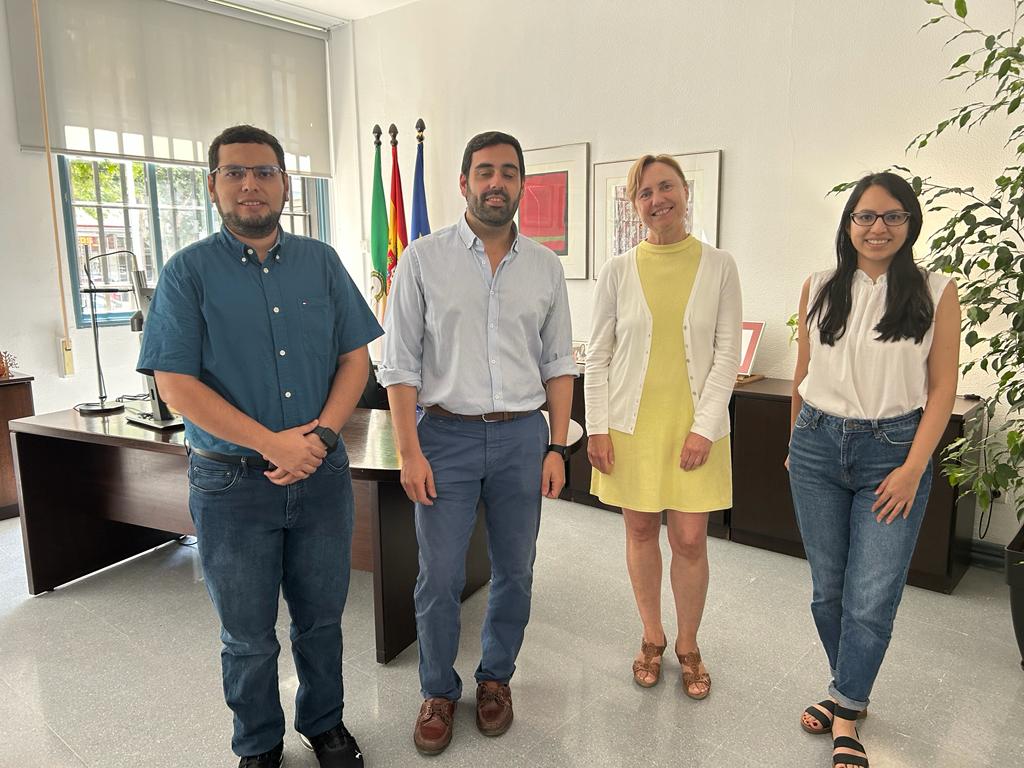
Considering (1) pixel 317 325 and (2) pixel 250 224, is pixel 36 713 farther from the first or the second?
(2) pixel 250 224

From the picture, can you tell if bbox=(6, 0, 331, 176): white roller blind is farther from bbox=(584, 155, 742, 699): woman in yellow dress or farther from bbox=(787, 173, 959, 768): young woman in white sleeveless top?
→ bbox=(787, 173, 959, 768): young woman in white sleeveless top

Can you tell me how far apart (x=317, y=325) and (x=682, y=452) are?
3.52 ft

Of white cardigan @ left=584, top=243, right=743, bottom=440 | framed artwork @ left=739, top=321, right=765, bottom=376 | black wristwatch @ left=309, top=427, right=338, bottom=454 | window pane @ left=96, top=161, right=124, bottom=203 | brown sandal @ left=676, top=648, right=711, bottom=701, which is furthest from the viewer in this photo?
window pane @ left=96, top=161, right=124, bottom=203

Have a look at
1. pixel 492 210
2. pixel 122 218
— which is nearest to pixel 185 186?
pixel 122 218

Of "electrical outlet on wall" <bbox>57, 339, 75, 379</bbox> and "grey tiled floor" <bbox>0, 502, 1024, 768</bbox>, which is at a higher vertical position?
"electrical outlet on wall" <bbox>57, 339, 75, 379</bbox>

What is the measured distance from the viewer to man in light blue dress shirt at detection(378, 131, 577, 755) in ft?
6.11

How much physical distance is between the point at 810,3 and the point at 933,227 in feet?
4.00

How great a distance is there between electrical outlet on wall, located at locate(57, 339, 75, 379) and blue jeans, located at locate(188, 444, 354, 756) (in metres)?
3.34

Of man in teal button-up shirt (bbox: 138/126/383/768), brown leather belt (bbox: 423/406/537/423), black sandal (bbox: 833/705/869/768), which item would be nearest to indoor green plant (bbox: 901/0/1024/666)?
black sandal (bbox: 833/705/869/768)

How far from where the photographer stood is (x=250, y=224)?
163 cm

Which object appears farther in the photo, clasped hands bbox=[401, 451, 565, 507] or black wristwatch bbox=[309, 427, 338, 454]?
clasped hands bbox=[401, 451, 565, 507]

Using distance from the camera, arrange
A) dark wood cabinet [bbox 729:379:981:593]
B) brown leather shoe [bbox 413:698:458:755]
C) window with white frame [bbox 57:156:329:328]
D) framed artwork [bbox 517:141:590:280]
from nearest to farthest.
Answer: brown leather shoe [bbox 413:698:458:755] < dark wood cabinet [bbox 729:379:981:593] < framed artwork [bbox 517:141:590:280] < window with white frame [bbox 57:156:329:328]

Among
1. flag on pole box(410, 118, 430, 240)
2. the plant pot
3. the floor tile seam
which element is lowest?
the floor tile seam

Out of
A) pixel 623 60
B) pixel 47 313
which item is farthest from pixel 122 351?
pixel 623 60
